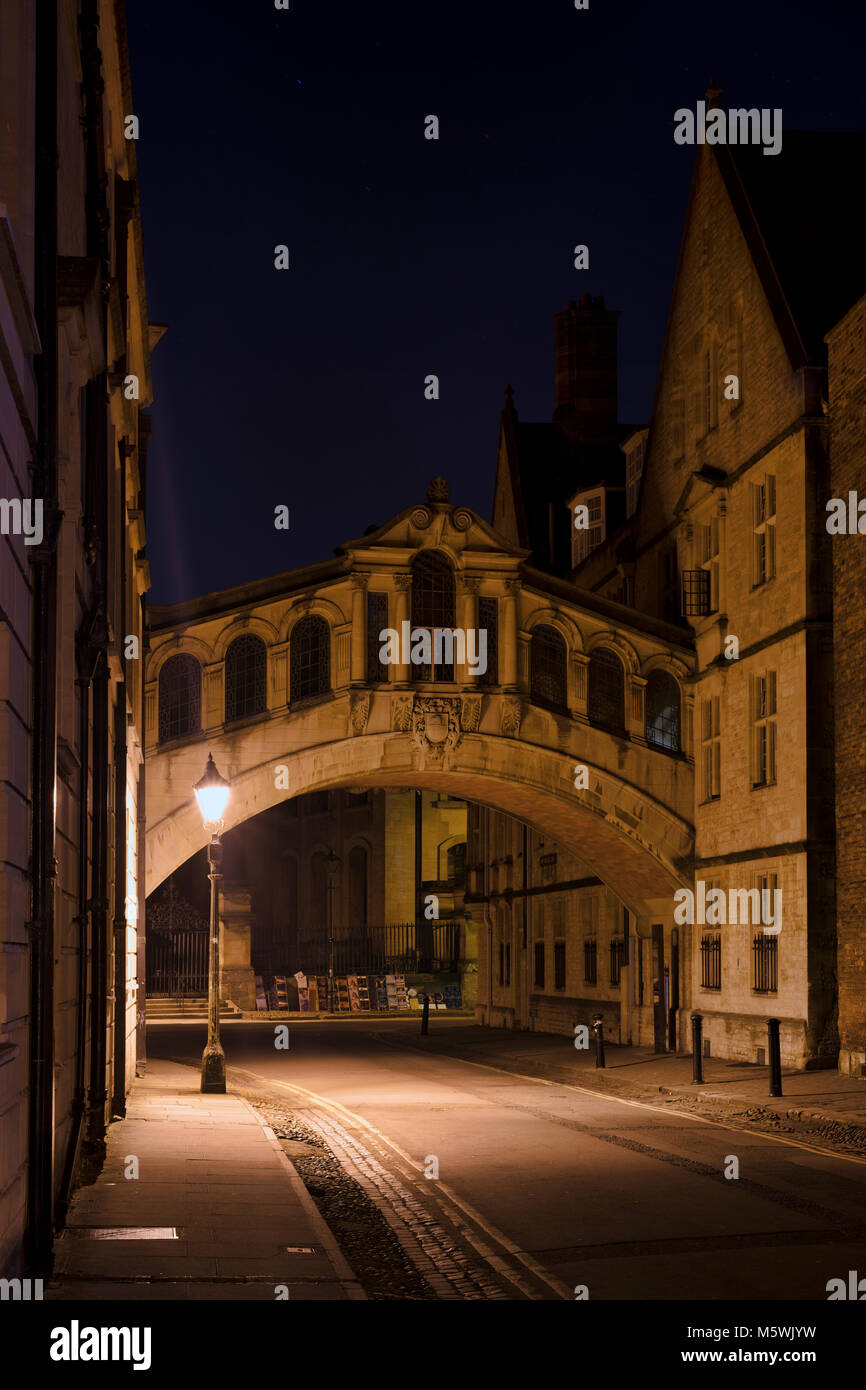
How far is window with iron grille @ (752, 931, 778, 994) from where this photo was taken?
2516 cm

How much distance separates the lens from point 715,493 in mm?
28453

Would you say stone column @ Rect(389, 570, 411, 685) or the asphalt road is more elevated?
stone column @ Rect(389, 570, 411, 685)

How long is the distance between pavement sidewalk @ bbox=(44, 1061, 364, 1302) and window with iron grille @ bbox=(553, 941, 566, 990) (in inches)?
809

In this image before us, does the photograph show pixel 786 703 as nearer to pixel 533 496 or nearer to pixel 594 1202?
pixel 594 1202

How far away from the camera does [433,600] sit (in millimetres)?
29641

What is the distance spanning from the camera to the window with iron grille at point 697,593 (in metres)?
29.3

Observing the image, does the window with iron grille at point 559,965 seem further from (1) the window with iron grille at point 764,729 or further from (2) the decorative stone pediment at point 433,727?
(1) the window with iron grille at point 764,729

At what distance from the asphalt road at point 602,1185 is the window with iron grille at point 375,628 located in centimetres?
790

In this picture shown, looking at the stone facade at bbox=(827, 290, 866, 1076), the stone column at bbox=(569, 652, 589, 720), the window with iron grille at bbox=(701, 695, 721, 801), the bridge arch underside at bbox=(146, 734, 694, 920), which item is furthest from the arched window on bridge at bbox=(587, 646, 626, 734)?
the stone facade at bbox=(827, 290, 866, 1076)

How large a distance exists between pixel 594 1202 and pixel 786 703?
1424cm

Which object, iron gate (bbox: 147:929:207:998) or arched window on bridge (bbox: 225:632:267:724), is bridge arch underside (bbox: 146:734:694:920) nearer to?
arched window on bridge (bbox: 225:632:267:724)

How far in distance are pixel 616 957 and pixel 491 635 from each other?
7.73 m

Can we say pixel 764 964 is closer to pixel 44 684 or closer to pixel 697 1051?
pixel 697 1051

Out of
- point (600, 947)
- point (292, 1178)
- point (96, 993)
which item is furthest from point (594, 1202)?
point (600, 947)
